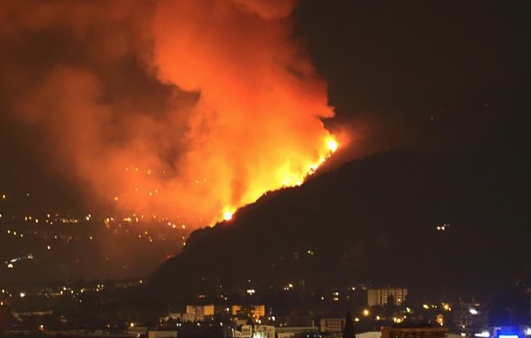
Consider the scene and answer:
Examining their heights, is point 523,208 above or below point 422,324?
above

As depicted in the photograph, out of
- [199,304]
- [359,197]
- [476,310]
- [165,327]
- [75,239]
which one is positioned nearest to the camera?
[476,310]

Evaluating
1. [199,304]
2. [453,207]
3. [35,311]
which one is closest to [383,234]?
[453,207]

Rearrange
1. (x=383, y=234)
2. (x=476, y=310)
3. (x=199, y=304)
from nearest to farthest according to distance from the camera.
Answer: (x=476, y=310)
(x=199, y=304)
(x=383, y=234)

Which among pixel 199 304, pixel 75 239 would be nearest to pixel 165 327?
pixel 199 304

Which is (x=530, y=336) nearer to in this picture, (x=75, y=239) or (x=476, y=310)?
(x=476, y=310)

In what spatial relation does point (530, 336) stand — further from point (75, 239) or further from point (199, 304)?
point (75, 239)

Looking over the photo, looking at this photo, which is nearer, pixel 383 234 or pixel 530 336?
pixel 530 336
